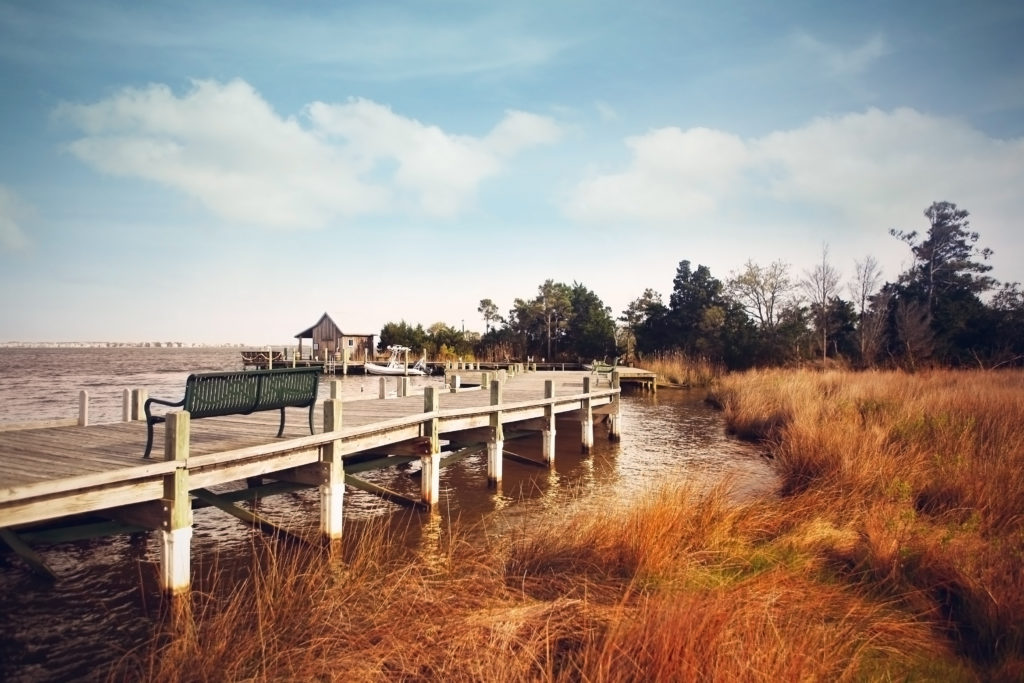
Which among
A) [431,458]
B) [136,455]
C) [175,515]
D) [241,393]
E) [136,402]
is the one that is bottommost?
[431,458]

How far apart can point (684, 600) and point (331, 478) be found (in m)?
4.89

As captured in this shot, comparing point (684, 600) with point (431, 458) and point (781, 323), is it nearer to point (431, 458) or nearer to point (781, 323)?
point (431, 458)

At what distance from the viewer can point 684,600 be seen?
4.01m

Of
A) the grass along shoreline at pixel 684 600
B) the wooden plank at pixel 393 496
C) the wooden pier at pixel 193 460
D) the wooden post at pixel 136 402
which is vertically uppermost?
the wooden post at pixel 136 402

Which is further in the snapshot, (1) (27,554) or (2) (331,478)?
(2) (331,478)

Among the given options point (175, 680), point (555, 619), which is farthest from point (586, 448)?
point (175, 680)

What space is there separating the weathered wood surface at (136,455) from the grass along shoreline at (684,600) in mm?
1239

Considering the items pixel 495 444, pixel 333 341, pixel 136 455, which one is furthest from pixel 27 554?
pixel 333 341

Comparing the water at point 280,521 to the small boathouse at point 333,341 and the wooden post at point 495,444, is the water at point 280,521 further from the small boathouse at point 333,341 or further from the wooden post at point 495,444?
the small boathouse at point 333,341

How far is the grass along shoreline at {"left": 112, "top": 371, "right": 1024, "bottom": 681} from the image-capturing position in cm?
367

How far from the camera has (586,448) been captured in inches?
598

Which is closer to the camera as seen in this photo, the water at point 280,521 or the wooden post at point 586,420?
the water at point 280,521

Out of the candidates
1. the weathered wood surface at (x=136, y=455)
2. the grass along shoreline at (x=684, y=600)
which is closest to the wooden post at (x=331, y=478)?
the weathered wood surface at (x=136, y=455)

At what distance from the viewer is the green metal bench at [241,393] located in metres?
6.18
